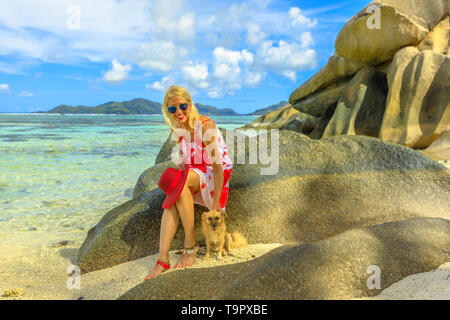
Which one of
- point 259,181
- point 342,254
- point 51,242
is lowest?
point 51,242

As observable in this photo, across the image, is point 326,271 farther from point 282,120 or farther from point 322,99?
point 282,120

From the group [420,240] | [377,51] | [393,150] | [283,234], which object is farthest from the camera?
[377,51]

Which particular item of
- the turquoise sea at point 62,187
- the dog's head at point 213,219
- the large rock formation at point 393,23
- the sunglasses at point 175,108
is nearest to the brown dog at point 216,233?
the dog's head at point 213,219

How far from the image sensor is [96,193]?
26.9 feet

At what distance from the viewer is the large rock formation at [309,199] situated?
3.73 m

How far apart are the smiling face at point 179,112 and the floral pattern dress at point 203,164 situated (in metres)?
0.15

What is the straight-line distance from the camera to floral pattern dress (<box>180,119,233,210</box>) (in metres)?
3.45

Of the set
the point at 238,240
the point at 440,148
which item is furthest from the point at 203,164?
the point at 440,148

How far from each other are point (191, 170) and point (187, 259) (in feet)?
2.79

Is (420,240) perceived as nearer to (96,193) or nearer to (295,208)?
(295,208)

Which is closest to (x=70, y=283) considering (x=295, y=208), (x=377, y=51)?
(x=295, y=208)

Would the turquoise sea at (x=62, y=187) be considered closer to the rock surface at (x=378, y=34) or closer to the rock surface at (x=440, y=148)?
the rock surface at (x=440, y=148)

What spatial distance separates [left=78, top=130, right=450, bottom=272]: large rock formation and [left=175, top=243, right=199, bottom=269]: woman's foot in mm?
409
